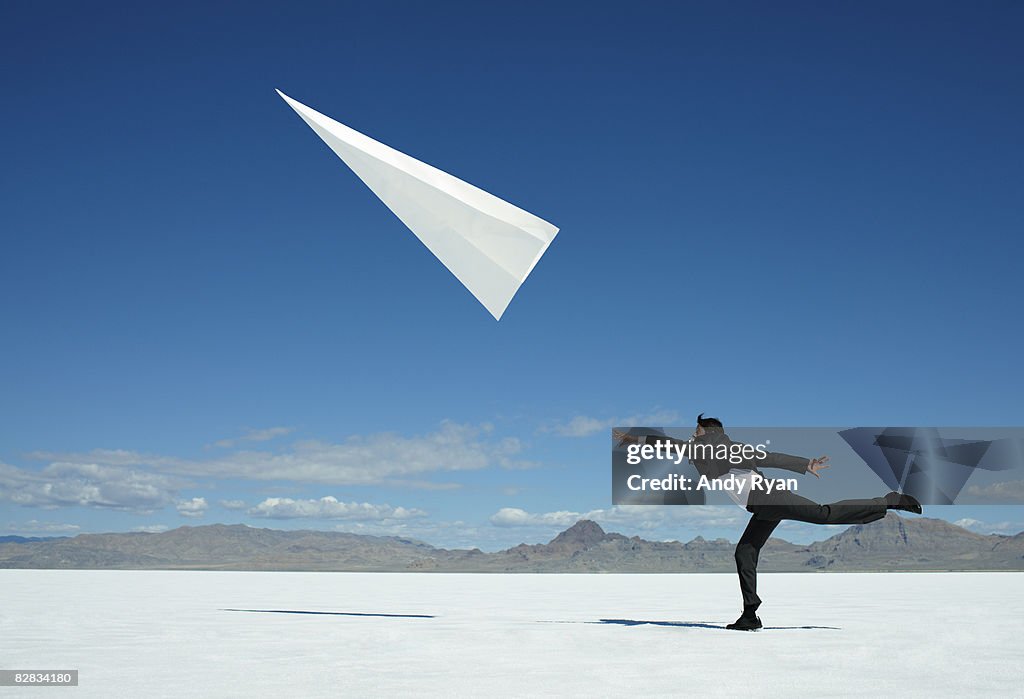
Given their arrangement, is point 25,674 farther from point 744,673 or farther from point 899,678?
point 899,678

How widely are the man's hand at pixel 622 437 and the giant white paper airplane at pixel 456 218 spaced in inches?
120

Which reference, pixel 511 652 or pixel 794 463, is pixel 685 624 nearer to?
pixel 794 463

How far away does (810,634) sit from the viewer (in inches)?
479

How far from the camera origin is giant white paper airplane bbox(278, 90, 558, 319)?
1427 centimetres

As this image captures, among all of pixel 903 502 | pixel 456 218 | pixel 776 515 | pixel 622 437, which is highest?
pixel 456 218

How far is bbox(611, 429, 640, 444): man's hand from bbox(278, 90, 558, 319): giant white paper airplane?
120 inches

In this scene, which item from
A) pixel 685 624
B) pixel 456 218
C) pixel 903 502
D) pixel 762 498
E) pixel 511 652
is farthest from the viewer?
pixel 456 218

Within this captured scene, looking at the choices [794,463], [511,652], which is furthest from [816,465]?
[511,652]

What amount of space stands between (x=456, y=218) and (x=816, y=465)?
6553mm

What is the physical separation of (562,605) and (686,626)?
7.00m

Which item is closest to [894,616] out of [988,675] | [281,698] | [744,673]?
[988,675]

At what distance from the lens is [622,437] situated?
12383 millimetres

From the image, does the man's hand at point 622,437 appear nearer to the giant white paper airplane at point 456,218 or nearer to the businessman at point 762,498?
the businessman at point 762,498

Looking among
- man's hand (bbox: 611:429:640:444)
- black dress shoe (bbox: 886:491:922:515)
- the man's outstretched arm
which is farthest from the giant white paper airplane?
black dress shoe (bbox: 886:491:922:515)
